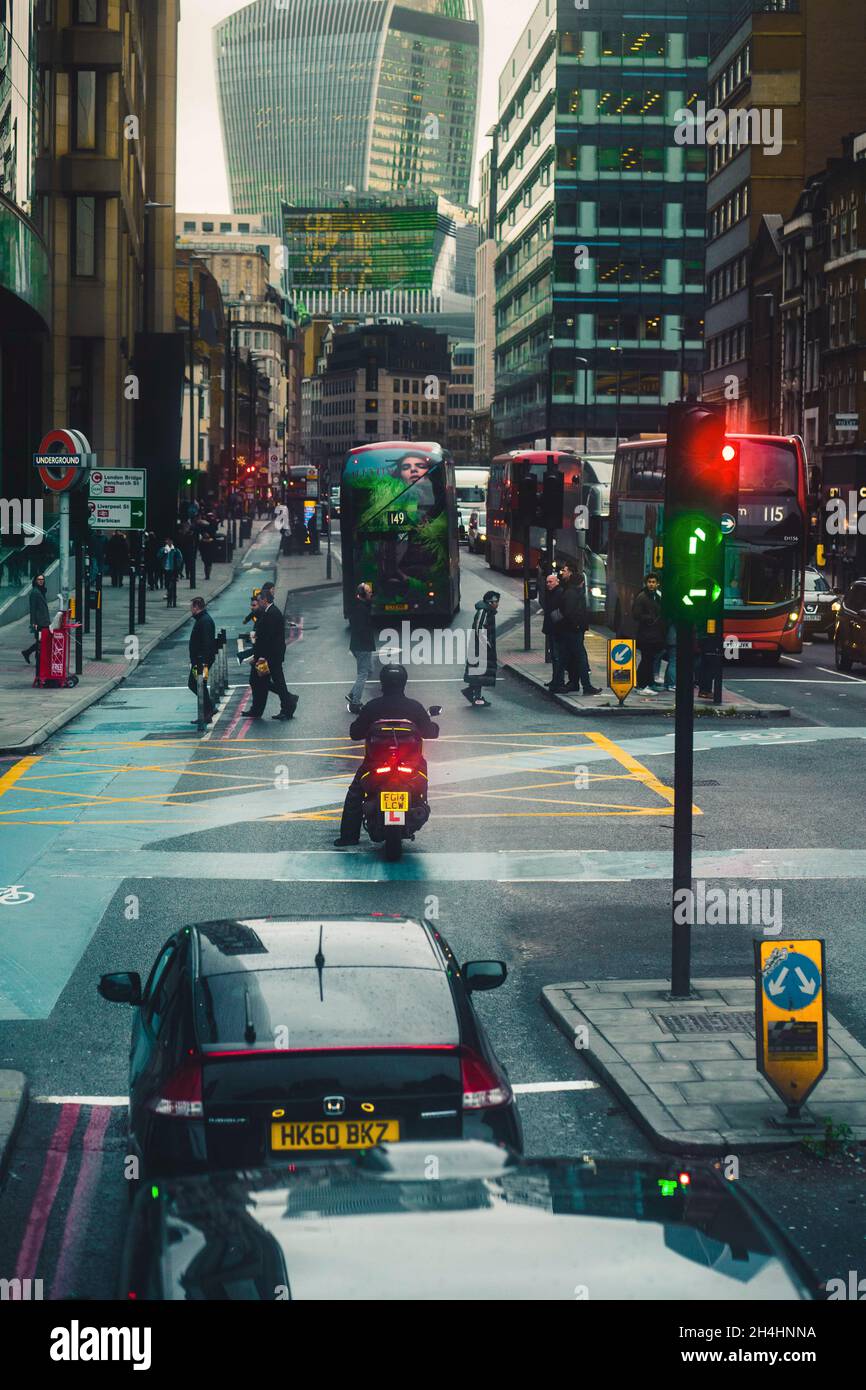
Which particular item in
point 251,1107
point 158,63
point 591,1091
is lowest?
point 591,1091

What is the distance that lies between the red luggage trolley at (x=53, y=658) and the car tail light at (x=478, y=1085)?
23916 millimetres

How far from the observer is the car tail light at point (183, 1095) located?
6430mm

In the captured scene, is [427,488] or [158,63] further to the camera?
[158,63]

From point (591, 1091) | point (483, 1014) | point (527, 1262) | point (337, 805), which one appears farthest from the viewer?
point (337, 805)

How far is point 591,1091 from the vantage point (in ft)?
31.5

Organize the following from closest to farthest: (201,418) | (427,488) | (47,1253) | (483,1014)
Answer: (47,1253) < (483,1014) < (427,488) < (201,418)

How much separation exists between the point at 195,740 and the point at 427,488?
1853 cm

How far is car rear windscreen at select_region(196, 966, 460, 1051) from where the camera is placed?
648 centimetres

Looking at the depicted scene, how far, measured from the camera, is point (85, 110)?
62.0m

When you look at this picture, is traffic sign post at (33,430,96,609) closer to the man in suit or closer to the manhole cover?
the man in suit

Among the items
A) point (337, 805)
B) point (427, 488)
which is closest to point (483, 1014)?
point (337, 805)

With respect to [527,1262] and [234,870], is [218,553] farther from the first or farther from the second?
[527,1262]

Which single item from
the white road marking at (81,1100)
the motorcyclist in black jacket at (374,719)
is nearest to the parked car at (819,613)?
the motorcyclist in black jacket at (374,719)
